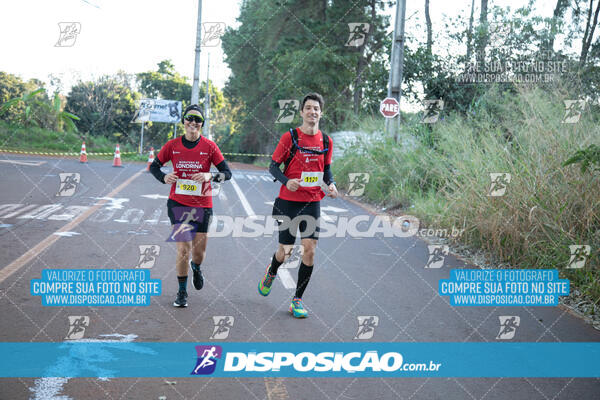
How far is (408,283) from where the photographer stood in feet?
24.4

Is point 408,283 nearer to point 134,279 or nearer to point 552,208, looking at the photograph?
point 552,208

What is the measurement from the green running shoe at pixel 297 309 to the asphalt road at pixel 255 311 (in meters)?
0.07

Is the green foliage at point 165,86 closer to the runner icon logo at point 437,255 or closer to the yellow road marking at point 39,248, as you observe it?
the yellow road marking at point 39,248

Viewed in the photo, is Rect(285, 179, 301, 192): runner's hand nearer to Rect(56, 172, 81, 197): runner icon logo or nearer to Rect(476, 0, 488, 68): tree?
Rect(56, 172, 81, 197): runner icon logo

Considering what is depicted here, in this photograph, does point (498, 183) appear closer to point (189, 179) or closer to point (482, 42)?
point (189, 179)

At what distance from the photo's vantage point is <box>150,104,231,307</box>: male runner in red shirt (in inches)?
226

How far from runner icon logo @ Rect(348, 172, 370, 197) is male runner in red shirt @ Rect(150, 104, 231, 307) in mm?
11489

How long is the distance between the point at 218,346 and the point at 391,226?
7846mm

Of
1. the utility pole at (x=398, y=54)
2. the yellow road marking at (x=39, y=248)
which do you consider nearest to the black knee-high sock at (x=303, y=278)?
the yellow road marking at (x=39, y=248)

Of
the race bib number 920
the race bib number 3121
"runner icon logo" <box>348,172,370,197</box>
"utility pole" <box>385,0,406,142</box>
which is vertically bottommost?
"runner icon logo" <box>348,172,370,197</box>

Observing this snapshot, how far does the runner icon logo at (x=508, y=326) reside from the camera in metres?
5.57

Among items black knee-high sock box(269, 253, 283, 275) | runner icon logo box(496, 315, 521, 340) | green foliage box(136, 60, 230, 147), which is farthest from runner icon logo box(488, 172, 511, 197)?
green foliage box(136, 60, 230, 147)

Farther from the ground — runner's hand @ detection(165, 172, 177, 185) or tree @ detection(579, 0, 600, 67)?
tree @ detection(579, 0, 600, 67)

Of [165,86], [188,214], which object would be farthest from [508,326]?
[165,86]
